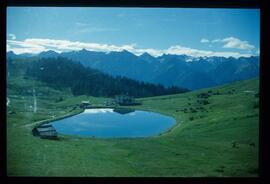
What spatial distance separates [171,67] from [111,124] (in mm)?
1233

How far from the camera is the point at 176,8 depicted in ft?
20.8

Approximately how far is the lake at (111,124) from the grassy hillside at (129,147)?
95 millimetres

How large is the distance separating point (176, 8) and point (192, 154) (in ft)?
7.15

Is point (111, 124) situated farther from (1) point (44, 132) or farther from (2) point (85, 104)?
(1) point (44, 132)

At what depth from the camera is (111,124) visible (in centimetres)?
636

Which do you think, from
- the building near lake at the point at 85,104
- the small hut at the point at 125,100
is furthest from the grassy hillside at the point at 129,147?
the small hut at the point at 125,100

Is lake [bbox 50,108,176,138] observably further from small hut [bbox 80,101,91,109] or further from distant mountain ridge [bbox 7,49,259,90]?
distant mountain ridge [bbox 7,49,259,90]

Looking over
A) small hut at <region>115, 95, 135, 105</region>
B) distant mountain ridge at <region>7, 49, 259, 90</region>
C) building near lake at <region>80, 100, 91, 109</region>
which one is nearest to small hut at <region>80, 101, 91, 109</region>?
building near lake at <region>80, 100, 91, 109</region>

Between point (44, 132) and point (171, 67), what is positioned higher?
point (171, 67)

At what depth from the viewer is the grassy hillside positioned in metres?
6.27

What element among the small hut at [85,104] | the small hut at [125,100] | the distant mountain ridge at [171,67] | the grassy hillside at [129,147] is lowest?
the grassy hillside at [129,147]

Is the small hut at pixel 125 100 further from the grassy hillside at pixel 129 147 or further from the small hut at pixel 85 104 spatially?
the small hut at pixel 85 104

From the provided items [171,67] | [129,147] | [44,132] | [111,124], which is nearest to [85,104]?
[111,124]

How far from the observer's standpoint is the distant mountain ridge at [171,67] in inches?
251
